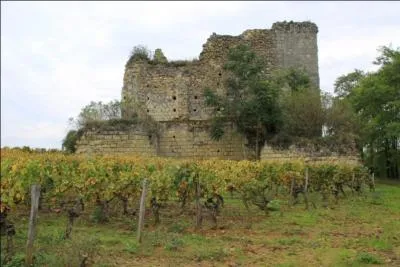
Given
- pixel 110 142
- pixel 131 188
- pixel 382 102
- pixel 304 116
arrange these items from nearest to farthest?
pixel 131 188
pixel 110 142
pixel 304 116
pixel 382 102

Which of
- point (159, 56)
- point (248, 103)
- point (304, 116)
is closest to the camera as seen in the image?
point (248, 103)

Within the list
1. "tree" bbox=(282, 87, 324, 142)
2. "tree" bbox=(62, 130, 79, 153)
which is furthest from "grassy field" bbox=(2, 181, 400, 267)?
"tree" bbox=(62, 130, 79, 153)

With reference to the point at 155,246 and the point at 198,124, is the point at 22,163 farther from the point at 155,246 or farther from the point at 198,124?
the point at 198,124

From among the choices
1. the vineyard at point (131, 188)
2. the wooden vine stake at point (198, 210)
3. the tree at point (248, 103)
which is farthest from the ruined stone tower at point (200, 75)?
the wooden vine stake at point (198, 210)

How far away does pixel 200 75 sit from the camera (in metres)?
28.9

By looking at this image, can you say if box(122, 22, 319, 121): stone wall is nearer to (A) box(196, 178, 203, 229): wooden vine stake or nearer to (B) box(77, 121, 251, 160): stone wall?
(B) box(77, 121, 251, 160): stone wall

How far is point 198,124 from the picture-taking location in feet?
81.3

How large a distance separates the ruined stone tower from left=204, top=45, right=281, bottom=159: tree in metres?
0.84

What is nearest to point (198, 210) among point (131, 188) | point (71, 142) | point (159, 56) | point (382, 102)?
point (131, 188)

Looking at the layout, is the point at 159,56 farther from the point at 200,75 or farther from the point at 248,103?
the point at 248,103

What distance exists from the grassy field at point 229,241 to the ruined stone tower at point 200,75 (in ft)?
36.2

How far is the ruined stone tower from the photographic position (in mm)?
24750

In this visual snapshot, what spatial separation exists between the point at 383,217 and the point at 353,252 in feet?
16.5

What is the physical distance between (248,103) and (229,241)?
13.7 metres
